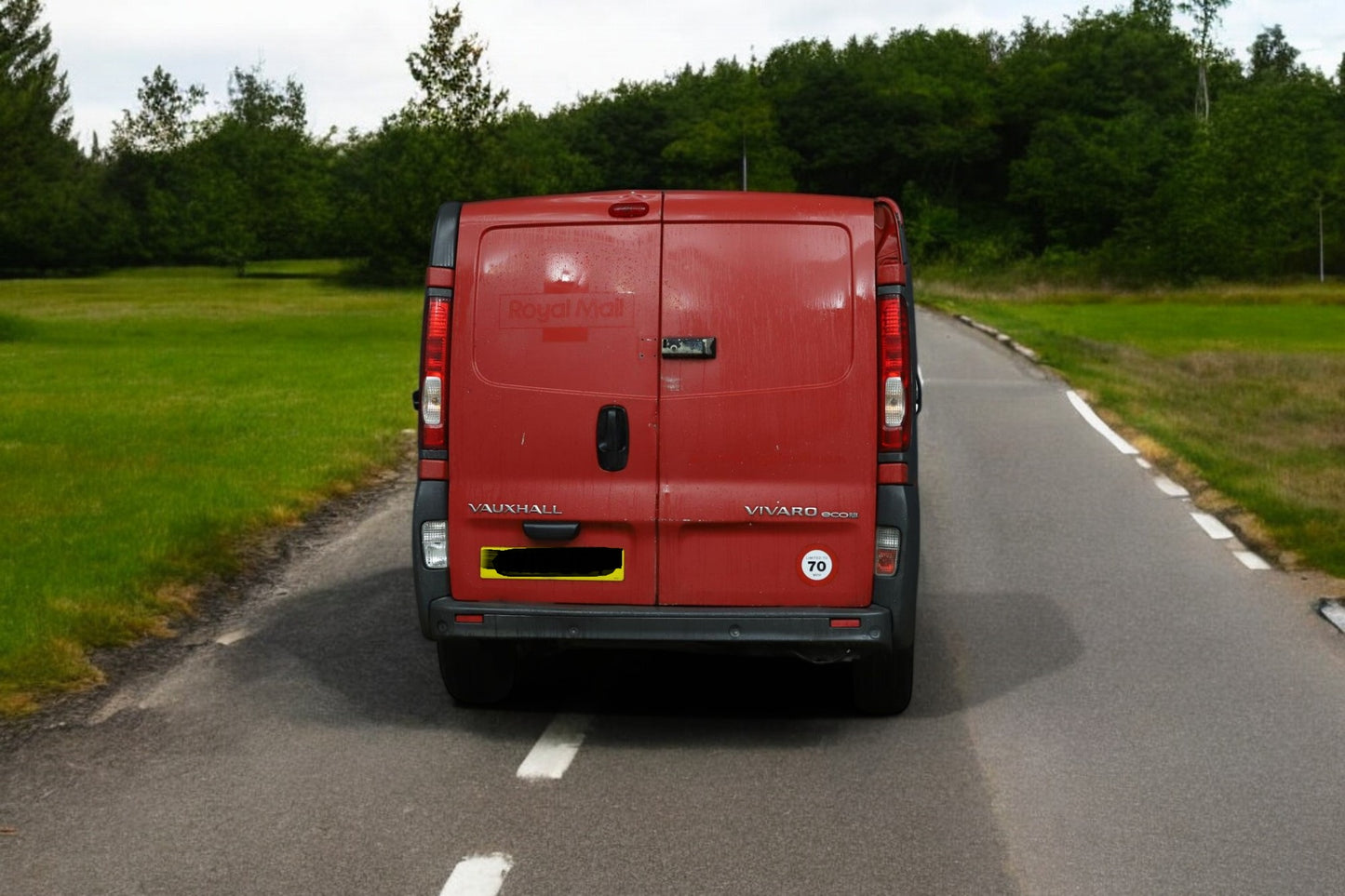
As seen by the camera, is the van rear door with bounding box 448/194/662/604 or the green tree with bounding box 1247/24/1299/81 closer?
the van rear door with bounding box 448/194/662/604

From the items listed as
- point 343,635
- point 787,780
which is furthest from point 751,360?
point 343,635

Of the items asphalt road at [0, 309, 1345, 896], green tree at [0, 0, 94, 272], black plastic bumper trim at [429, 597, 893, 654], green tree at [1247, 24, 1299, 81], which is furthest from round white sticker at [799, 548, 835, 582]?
green tree at [1247, 24, 1299, 81]

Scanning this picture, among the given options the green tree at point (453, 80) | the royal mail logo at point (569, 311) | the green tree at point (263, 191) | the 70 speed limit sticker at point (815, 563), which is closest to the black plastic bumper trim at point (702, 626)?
the 70 speed limit sticker at point (815, 563)

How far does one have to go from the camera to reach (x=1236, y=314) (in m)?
50.8

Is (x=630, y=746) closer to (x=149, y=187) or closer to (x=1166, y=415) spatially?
(x=1166, y=415)

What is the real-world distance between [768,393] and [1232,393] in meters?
18.9

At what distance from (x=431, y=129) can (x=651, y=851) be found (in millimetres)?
60587

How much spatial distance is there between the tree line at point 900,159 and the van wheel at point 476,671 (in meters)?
69.3

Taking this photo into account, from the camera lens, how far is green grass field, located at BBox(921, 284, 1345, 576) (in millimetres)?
12961

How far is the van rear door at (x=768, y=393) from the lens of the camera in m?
6.43

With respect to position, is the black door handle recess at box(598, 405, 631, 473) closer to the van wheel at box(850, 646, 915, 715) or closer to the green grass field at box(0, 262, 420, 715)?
A: the van wheel at box(850, 646, 915, 715)

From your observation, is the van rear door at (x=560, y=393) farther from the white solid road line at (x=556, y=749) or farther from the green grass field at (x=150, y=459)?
the green grass field at (x=150, y=459)

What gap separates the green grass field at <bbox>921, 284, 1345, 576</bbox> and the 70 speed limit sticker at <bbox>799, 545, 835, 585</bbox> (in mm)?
5245

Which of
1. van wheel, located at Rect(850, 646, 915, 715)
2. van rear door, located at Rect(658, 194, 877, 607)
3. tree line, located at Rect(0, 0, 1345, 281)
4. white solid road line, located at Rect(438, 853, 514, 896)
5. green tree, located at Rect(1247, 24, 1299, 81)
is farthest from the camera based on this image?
green tree, located at Rect(1247, 24, 1299, 81)
